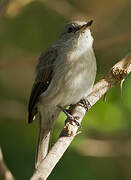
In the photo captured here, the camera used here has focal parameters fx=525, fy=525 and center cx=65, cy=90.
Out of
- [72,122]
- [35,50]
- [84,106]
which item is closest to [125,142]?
[84,106]

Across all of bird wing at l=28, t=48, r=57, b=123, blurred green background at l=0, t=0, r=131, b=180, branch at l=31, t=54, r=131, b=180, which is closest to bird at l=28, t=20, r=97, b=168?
bird wing at l=28, t=48, r=57, b=123

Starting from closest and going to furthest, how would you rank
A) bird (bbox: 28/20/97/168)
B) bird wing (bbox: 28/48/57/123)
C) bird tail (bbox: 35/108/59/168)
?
1. bird tail (bbox: 35/108/59/168)
2. bird (bbox: 28/20/97/168)
3. bird wing (bbox: 28/48/57/123)

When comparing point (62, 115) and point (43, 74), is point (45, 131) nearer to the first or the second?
point (62, 115)

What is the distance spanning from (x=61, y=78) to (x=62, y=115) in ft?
1.18

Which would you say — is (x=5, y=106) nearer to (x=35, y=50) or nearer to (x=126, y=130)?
(x=35, y=50)

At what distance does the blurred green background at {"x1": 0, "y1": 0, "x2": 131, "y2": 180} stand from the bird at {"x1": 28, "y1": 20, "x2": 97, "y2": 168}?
0.43 feet

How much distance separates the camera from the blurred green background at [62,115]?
5.09m

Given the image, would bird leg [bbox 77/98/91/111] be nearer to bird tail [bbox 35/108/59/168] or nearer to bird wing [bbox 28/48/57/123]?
bird tail [bbox 35/108/59/168]

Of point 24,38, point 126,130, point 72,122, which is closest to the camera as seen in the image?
point 72,122

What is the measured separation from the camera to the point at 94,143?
5.42m

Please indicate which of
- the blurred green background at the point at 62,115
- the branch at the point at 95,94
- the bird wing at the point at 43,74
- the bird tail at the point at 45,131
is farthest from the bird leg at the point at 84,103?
the bird wing at the point at 43,74

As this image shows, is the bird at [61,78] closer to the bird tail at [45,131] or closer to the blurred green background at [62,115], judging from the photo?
the bird tail at [45,131]

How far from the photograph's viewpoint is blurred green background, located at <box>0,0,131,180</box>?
5086 millimetres

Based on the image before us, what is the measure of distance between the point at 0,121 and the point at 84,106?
68.5 inches
